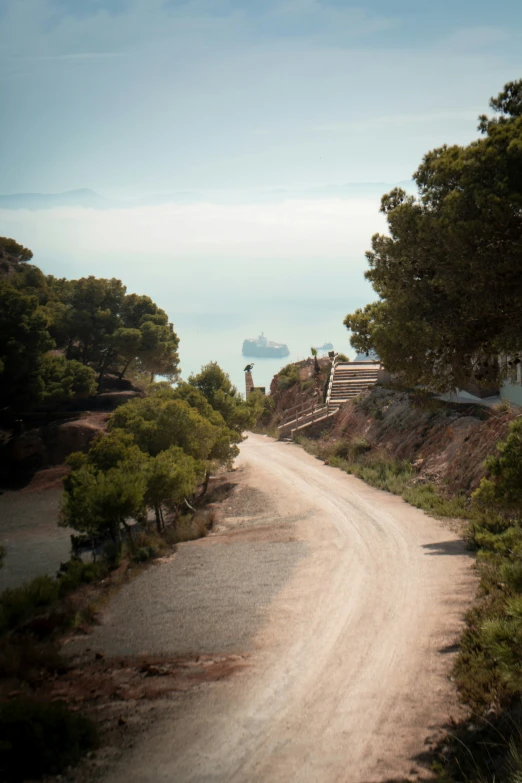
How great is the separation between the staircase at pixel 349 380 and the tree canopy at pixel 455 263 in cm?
3148

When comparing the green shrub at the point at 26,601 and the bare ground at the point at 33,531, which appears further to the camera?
the bare ground at the point at 33,531

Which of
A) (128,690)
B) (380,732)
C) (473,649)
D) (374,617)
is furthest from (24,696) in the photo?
(473,649)

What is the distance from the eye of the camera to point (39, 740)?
920cm

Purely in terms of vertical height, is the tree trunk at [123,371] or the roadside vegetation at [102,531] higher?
the tree trunk at [123,371]

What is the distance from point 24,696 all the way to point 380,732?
6.46m

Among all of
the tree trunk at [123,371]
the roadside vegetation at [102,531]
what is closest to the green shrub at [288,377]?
the tree trunk at [123,371]

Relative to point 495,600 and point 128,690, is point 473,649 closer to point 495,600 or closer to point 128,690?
point 495,600

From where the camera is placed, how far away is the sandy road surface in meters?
9.26

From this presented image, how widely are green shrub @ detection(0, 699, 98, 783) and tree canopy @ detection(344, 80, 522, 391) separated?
818 centimetres

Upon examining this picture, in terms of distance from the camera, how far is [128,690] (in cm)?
1185

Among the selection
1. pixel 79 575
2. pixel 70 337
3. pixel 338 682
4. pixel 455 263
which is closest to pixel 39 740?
pixel 338 682

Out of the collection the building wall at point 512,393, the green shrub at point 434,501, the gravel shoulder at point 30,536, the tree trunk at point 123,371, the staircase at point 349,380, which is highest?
the tree trunk at point 123,371

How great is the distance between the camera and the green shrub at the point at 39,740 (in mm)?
8938

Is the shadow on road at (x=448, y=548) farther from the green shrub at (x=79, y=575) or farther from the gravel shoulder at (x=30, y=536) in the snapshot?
the gravel shoulder at (x=30, y=536)
